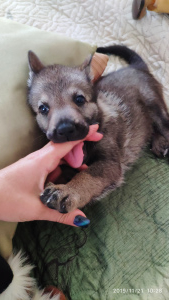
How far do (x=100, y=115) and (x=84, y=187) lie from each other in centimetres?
57

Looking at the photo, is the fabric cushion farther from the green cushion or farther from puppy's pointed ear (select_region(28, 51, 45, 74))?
the green cushion

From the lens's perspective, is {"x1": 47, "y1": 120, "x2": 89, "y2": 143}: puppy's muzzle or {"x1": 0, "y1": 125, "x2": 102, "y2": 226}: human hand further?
{"x1": 47, "y1": 120, "x2": 89, "y2": 143}: puppy's muzzle

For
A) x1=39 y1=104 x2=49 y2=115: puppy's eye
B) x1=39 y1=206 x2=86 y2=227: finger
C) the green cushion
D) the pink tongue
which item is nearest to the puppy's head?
x1=39 y1=104 x2=49 y2=115: puppy's eye

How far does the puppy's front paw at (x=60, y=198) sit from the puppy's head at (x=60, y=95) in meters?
0.29

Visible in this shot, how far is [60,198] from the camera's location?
1.32 metres

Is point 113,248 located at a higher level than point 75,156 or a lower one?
lower

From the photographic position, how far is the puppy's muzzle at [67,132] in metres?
1.32

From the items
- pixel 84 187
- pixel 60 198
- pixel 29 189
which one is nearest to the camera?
pixel 29 189

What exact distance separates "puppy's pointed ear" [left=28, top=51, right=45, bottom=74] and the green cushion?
0.95 m

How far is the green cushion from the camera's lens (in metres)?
1.42

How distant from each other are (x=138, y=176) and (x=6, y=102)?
3.38 feet
